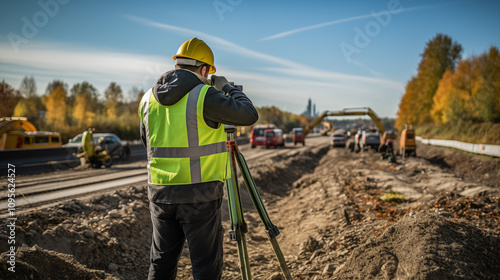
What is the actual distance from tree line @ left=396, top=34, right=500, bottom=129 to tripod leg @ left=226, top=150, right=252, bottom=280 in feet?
121

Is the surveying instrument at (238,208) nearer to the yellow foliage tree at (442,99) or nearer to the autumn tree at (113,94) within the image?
the yellow foliage tree at (442,99)

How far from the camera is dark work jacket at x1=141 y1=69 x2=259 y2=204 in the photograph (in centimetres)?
235

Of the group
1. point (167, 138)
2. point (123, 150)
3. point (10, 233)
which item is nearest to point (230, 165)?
point (167, 138)

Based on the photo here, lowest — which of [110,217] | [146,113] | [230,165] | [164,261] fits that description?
[110,217]

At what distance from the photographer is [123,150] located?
800 inches

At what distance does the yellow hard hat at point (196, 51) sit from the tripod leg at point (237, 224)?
80 cm

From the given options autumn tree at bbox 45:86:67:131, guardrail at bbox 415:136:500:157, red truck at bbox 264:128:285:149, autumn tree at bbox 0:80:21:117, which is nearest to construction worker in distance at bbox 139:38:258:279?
Result: guardrail at bbox 415:136:500:157

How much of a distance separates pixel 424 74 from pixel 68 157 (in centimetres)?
5535

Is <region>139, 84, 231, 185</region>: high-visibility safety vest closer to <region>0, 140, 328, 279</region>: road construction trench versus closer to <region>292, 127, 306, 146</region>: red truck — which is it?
<region>0, 140, 328, 279</region>: road construction trench

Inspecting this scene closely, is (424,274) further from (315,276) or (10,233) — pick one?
(10,233)

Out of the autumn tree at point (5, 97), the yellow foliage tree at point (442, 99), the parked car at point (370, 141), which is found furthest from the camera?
the yellow foliage tree at point (442, 99)

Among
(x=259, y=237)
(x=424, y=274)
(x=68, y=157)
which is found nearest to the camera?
(x=424, y=274)

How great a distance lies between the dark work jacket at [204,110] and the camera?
2350 mm

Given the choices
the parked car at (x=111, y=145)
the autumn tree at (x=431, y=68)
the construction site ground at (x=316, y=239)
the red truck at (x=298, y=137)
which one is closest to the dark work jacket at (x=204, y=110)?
the construction site ground at (x=316, y=239)
